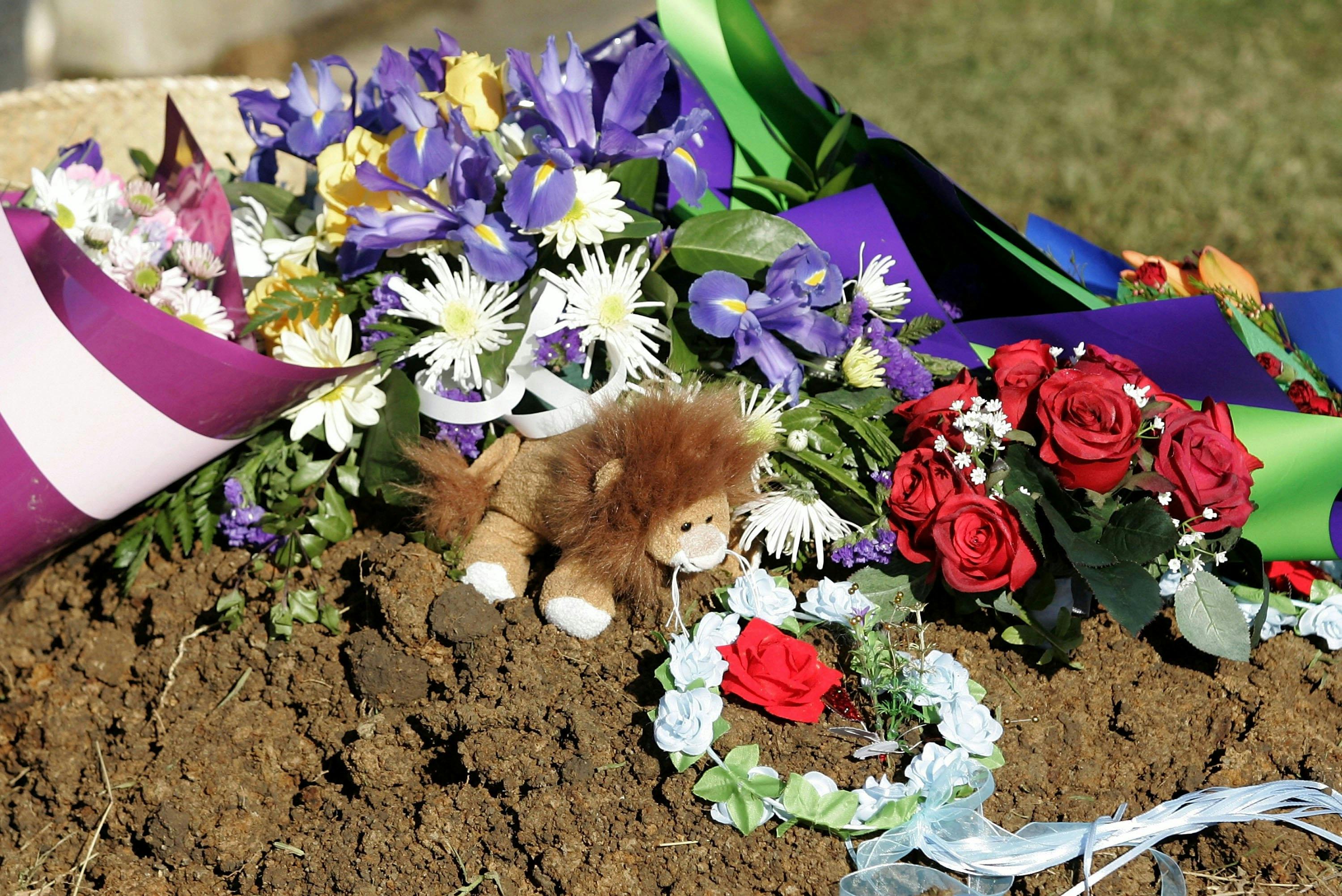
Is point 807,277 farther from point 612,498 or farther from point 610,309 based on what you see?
point 612,498

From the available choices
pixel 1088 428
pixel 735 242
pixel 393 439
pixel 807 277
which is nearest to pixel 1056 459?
pixel 1088 428

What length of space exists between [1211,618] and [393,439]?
1120 mm

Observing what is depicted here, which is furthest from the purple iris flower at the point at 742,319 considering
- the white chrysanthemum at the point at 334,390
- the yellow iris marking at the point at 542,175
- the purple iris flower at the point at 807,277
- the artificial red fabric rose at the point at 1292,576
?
the artificial red fabric rose at the point at 1292,576

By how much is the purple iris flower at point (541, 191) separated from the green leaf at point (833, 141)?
20.3 inches

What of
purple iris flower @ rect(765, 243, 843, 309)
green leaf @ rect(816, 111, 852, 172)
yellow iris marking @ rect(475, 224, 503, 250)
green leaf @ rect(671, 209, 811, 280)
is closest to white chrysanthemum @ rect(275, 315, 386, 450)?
yellow iris marking @ rect(475, 224, 503, 250)

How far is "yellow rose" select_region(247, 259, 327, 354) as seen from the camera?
1585mm

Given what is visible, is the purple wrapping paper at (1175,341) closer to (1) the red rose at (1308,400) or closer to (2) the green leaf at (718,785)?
(1) the red rose at (1308,400)

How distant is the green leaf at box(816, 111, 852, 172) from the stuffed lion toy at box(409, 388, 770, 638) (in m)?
0.55

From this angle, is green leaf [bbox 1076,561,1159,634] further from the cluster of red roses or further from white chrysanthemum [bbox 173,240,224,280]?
white chrysanthemum [bbox 173,240,224,280]

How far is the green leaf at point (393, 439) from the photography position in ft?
4.76

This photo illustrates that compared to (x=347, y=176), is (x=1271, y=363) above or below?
below

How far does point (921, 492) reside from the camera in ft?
4.39

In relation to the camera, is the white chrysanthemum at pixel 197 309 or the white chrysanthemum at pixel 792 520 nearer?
the white chrysanthemum at pixel 792 520

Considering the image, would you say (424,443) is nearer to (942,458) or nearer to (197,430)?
(197,430)
